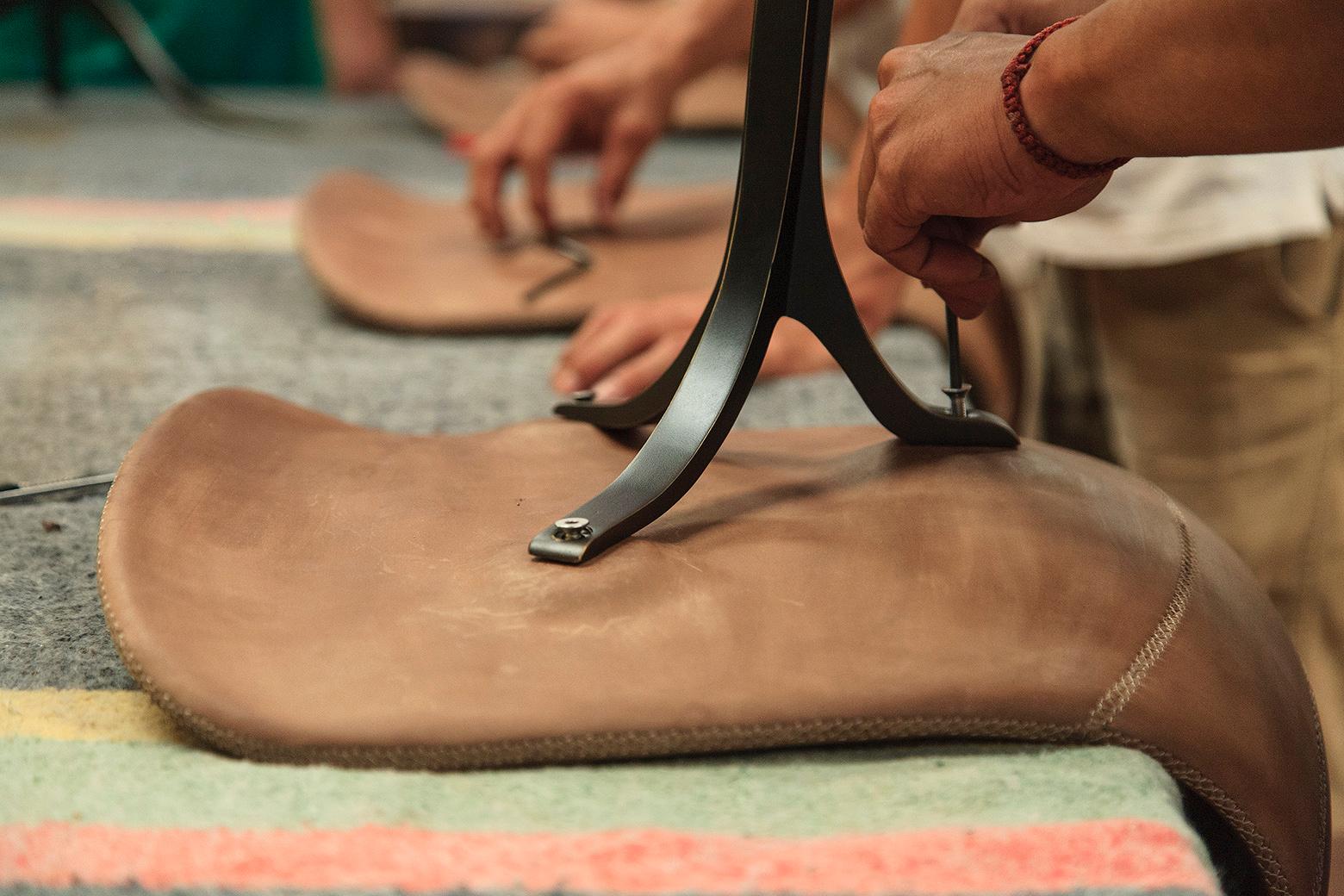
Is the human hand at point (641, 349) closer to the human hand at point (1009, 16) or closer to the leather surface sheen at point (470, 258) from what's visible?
the leather surface sheen at point (470, 258)

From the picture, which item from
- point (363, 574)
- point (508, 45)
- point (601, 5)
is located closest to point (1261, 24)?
point (363, 574)

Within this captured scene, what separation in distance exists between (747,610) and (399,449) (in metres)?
0.21

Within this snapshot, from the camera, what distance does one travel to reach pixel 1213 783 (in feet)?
1.38

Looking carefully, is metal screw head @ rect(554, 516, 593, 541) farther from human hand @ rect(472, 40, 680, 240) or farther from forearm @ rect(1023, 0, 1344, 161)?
human hand @ rect(472, 40, 680, 240)

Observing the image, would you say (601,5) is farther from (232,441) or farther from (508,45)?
(232,441)

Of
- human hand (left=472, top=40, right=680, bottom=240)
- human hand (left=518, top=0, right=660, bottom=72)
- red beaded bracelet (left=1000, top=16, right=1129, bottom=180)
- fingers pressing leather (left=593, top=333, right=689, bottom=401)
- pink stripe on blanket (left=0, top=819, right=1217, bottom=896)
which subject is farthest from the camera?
human hand (left=518, top=0, right=660, bottom=72)

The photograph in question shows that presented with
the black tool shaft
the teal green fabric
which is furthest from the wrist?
the teal green fabric

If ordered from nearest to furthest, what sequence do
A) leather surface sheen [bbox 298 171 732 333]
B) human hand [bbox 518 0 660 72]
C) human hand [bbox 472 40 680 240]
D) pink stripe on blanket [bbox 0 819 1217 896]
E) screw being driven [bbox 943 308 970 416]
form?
pink stripe on blanket [bbox 0 819 1217 896], screw being driven [bbox 943 308 970 416], leather surface sheen [bbox 298 171 732 333], human hand [bbox 472 40 680 240], human hand [bbox 518 0 660 72]

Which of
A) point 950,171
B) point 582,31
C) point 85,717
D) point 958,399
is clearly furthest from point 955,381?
point 582,31

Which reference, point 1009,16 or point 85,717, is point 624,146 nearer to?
point 1009,16

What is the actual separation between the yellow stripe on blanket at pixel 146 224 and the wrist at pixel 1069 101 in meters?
0.85

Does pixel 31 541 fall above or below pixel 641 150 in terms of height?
below

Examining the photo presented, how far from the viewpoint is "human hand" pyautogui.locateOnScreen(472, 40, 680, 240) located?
1.06 m

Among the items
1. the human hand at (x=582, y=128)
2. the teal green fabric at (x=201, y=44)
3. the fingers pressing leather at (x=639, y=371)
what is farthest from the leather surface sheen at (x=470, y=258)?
the teal green fabric at (x=201, y=44)
